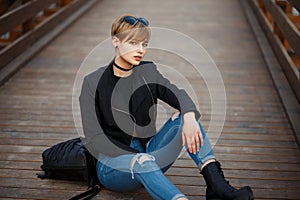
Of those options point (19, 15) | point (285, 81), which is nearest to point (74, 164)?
point (285, 81)

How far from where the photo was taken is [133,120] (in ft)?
7.48

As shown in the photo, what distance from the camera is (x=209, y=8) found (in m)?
7.98

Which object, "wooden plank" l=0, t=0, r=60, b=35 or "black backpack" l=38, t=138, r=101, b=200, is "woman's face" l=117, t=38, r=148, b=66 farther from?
"wooden plank" l=0, t=0, r=60, b=35

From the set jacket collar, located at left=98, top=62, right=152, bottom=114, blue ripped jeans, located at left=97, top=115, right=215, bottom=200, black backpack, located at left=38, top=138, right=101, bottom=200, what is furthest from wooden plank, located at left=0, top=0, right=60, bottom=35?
blue ripped jeans, located at left=97, top=115, right=215, bottom=200

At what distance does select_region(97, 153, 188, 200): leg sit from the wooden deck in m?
0.17

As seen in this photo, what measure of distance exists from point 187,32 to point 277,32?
1.28 meters

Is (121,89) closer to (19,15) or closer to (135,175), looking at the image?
(135,175)

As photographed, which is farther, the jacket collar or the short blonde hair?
the jacket collar

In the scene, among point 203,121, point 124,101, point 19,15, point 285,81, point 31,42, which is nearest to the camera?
point 124,101

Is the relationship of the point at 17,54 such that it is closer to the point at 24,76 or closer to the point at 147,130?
the point at 24,76

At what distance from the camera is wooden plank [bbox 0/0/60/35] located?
4273 millimetres

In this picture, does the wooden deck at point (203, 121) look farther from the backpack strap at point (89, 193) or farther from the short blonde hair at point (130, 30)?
the short blonde hair at point (130, 30)

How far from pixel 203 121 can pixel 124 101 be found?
4.01 feet

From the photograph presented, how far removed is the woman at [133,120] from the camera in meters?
2.13
